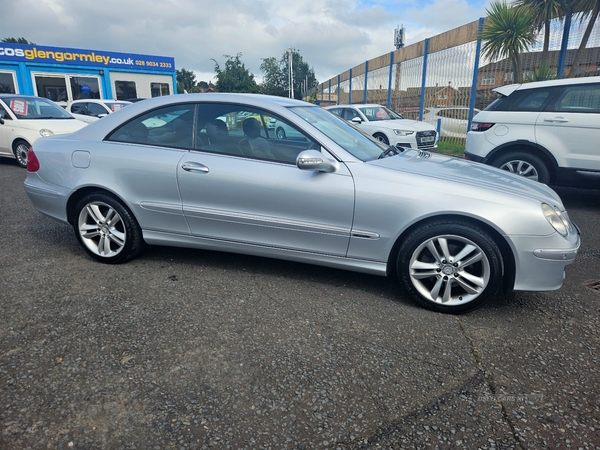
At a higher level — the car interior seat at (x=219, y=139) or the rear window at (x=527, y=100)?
the rear window at (x=527, y=100)

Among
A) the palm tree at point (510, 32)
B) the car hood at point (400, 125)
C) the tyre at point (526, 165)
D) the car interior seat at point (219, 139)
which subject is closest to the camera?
the car interior seat at point (219, 139)

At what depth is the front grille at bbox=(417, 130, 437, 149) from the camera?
34.9ft

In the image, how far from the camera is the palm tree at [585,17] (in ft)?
28.5

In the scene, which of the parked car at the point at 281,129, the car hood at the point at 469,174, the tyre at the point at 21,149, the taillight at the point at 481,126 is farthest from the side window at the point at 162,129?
the tyre at the point at 21,149

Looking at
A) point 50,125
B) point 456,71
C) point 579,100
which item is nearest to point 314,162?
point 579,100

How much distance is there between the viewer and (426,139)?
10.9 m

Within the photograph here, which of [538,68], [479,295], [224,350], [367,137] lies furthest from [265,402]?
[538,68]

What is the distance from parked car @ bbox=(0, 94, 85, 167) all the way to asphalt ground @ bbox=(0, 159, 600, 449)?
6454mm

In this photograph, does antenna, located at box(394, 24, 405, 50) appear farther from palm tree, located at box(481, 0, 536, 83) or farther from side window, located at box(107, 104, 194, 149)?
side window, located at box(107, 104, 194, 149)

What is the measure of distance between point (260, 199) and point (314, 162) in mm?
538

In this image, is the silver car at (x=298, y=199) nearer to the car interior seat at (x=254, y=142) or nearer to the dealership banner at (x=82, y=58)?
the car interior seat at (x=254, y=142)

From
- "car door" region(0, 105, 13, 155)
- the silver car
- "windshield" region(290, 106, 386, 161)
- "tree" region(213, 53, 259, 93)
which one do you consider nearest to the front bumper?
the silver car

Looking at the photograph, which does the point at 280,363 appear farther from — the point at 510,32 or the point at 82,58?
the point at 82,58

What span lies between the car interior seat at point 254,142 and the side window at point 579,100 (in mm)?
4581
